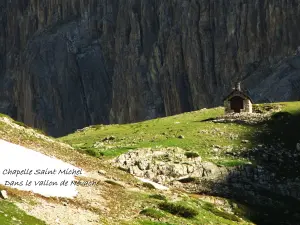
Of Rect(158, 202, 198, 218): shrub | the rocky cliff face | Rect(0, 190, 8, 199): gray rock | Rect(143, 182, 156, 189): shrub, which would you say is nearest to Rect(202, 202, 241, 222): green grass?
Rect(158, 202, 198, 218): shrub

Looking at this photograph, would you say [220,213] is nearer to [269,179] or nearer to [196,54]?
[269,179]

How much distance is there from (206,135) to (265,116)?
35.8ft

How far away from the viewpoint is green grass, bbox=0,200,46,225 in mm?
25828

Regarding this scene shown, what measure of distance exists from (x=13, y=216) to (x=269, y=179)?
107 ft

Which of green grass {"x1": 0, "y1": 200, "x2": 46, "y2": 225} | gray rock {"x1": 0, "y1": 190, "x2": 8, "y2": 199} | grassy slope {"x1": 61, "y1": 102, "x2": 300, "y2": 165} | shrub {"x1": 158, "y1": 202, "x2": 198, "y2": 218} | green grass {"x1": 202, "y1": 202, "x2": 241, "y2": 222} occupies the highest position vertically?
grassy slope {"x1": 61, "y1": 102, "x2": 300, "y2": 165}

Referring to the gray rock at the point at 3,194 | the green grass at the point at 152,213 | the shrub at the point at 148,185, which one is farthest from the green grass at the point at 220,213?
the gray rock at the point at 3,194

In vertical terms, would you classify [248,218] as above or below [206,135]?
below

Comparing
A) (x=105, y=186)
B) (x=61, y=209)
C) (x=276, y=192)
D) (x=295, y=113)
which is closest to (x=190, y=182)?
(x=276, y=192)

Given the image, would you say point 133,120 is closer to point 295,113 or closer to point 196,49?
point 196,49

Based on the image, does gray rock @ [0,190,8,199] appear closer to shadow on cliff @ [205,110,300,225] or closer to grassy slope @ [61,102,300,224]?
shadow on cliff @ [205,110,300,225]

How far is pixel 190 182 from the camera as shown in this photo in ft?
170

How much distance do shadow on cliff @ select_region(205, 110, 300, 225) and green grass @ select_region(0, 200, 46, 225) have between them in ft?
66.6

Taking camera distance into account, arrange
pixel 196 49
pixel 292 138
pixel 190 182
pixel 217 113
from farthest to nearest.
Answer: pixel 196 49, pixel 217 113, pixel 292 138, pixel 190 182

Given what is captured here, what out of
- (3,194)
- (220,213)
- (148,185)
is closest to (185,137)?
(148,185)
